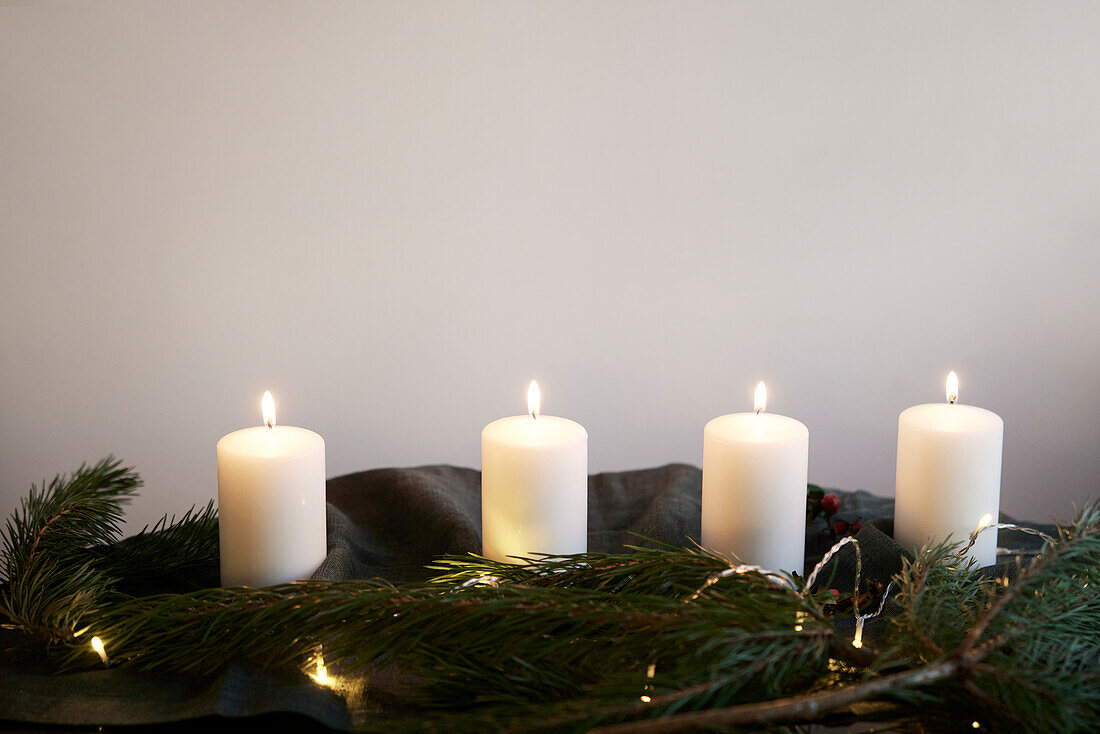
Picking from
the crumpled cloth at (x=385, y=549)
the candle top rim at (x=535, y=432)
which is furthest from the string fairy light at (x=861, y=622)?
the candle top rim at (x=535, y=432)

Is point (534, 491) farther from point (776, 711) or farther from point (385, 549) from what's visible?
point (776, 711)

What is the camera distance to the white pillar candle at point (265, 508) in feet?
2.09

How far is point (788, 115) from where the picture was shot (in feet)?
4.64

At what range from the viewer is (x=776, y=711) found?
1.20 feet

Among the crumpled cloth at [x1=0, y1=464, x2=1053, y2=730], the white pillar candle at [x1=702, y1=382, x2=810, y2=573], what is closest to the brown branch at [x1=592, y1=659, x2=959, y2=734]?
the crumpled cloth at [x1=0, y1=464, x2=1053, y2=730]

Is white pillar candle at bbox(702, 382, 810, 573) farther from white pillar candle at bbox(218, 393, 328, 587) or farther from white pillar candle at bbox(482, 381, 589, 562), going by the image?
white pillar candle at bbox(218, 393, 328, 587)

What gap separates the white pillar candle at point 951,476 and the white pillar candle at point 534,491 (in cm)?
28

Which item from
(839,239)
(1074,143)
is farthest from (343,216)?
(1074,143)

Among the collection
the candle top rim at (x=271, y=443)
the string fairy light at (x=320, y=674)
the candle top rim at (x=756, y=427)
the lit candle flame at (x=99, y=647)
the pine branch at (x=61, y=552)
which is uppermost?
the candle top rim at (x=756, y=427)

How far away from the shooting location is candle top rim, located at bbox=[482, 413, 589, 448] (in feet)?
2.20

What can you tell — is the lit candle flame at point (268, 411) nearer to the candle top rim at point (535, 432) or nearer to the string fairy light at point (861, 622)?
the candle top rim at point (535, 432)

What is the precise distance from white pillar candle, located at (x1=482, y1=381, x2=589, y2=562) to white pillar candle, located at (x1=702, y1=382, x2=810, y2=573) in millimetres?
104

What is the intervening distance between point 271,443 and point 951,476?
534 millimetres

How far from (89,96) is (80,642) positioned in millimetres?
1139
